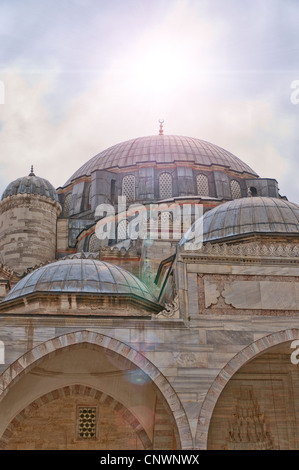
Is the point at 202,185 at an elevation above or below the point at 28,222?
above

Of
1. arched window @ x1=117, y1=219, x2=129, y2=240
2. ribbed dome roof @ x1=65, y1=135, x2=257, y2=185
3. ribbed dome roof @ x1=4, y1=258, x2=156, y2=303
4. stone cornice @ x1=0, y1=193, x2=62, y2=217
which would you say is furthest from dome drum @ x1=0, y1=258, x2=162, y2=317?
ribbed dome roof @ x1=65, y1=135, x2=257, y2=185

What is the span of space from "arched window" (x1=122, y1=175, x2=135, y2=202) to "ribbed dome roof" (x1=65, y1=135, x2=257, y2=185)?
2.44 feet

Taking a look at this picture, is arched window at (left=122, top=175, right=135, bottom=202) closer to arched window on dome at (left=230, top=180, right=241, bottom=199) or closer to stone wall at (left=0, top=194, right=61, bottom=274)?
stone wall at (left=0, top=194, right=61, bottom=274)

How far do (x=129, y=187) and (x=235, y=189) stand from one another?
4.51 metres

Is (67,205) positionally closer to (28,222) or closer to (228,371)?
(28,222)

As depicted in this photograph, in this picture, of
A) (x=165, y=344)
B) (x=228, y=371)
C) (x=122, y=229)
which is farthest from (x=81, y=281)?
(x=122, y=229)

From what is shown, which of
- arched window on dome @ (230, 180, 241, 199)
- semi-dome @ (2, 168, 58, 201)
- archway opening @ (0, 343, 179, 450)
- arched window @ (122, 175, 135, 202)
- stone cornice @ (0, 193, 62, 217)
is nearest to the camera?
archway opening @ (0, 343, 179, 450)

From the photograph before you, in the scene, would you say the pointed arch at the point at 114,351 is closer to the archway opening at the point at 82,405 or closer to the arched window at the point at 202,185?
the archway opening at the point at 82,405

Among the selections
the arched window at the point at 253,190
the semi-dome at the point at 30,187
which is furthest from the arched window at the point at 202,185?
the semi-dome at the point at 30,187

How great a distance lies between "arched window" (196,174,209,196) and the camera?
24.6m

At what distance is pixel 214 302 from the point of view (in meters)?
11.9

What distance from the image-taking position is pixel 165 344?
37.1 feet

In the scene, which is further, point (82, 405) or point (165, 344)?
point (82, 405)
